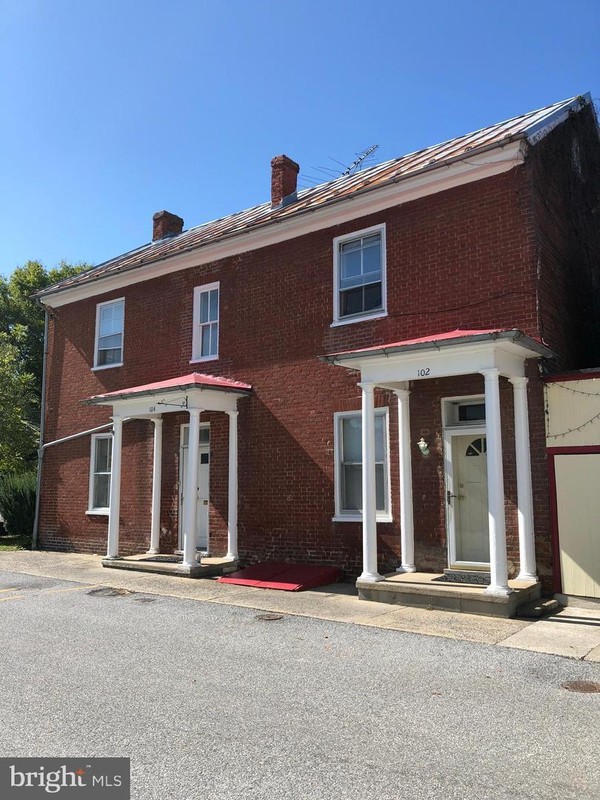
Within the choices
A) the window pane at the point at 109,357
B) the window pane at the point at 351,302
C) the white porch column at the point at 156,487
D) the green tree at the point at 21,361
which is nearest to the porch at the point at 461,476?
the window pane at the point at 351,302

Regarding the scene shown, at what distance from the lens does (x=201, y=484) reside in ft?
43.2

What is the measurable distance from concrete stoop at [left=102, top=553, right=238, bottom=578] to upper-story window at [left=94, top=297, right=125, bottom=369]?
4.70m

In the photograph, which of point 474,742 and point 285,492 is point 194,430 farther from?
point 474,742

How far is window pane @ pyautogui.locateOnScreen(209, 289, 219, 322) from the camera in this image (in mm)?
13578

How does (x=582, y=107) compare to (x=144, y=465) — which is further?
(x=144, y=465)

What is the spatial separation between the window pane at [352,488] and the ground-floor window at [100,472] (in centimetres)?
638

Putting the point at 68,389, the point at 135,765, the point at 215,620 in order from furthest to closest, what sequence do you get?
1. the point at 68,389
2. the point at 215,620
3. the point at 135,765

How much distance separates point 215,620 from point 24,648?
2291 mm

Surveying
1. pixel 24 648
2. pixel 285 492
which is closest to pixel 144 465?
pixel 285 492

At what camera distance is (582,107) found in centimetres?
1203

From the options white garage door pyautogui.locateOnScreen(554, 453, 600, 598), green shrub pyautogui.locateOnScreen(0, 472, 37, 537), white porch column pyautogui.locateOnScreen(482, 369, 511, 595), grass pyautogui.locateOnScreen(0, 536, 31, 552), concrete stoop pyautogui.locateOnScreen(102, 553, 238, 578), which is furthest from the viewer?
green shrub pyautogui.locateOnScreen(0, 472, 37, 537)

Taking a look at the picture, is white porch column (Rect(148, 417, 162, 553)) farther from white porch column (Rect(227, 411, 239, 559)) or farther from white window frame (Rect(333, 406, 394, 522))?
white window frame (Rect(333, 406, 394, 522))

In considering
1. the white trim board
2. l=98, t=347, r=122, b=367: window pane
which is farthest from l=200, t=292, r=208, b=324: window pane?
l=98, t=347, r=122, b=367: window pane

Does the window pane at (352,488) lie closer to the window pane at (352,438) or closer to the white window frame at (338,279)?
the window pane at (352,438)
